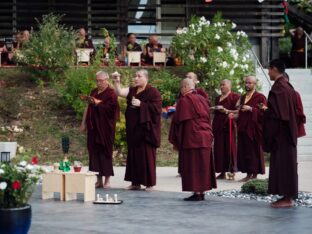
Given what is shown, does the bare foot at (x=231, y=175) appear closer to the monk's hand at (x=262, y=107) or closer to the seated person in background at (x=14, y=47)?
the monk's hand at (x=262, y=107)

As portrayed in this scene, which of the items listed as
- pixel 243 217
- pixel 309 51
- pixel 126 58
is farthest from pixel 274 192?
pixel 309 51

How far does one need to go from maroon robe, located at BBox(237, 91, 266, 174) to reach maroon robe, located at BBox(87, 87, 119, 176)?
8.42 feet

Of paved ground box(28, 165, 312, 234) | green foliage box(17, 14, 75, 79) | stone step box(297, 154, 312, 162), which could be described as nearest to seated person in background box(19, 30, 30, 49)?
green foliage box(17, 14, 75, 79)

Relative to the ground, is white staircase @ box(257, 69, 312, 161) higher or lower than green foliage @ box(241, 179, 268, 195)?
higher

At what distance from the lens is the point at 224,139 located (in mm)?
19016

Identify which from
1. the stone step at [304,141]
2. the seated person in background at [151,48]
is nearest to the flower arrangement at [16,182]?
the stone step at [304,141]

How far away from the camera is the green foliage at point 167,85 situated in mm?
24328

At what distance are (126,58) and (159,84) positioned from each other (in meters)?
2.24

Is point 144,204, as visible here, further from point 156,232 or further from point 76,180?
point 156,232

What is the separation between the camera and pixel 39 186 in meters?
17.6

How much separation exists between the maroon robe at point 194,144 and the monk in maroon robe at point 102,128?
1997mm

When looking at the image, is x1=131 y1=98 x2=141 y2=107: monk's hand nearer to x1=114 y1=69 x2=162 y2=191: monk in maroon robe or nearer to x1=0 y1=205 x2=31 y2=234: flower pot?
x1=114 y1=69 x2=162 y2=191: monk in maroon robe

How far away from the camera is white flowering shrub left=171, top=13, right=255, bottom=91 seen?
972 inches

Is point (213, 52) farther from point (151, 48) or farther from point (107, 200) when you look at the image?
point (107, 200)
